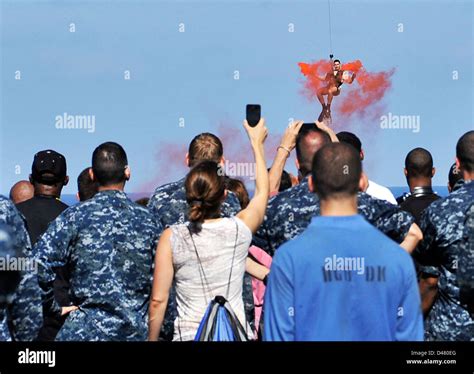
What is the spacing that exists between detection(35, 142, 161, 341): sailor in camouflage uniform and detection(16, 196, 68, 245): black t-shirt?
112 centimetres

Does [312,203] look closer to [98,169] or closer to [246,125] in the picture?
[246,125]

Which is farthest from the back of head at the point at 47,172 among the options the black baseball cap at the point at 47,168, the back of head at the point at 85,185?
the back of head at the point at 85,185

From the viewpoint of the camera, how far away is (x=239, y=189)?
677cm

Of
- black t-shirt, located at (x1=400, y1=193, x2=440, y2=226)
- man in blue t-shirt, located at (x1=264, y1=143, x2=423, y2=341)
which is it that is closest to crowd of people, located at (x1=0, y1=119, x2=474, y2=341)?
man in blue t-shirt, located at (x1=264, y1=143, x2=423, y2=341)

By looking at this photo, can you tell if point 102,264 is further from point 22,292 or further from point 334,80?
point 334,80

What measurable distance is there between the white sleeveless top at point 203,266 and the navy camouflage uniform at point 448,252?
1279 millimetres

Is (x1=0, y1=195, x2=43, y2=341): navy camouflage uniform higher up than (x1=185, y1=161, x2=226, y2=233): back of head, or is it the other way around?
(x1=185, y1=161, x2=226, y2=233): back of head

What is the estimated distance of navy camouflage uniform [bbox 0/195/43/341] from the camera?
14.9 feet

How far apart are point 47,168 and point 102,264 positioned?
1516 millimetres

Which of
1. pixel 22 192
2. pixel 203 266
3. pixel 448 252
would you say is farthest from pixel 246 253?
pixel 22 192

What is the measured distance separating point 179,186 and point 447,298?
173 cm

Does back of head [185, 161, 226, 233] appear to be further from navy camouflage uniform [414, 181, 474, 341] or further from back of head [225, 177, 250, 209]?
back of head [225, 177, 250, 209]

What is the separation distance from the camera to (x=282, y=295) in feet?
13.5
